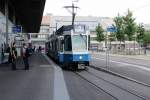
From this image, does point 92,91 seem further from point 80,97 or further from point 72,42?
point 72,42

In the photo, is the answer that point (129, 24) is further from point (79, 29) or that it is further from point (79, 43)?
point (79, 43)

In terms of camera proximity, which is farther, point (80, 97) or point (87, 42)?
point (87, 42)

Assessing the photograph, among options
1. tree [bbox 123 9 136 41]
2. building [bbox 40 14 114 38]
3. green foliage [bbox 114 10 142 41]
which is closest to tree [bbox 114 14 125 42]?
green foliage [bbox 114 10 142 41]

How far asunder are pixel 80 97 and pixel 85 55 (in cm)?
1611

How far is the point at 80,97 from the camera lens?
13773mm

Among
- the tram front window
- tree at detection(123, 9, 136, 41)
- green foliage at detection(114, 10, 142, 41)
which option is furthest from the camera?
green foliage at detection(114, 10, 142, 41)

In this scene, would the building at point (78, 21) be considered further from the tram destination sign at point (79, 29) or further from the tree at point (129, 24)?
the tram destination sign at point (79, 29)

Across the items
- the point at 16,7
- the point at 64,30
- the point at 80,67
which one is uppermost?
the point at 16,7

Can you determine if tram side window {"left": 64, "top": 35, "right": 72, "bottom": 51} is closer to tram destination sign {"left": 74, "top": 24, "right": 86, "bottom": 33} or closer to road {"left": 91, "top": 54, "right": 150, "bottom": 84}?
tram destination sign {"left": 74, "top": 24, "right": 86, "bottom": 33}

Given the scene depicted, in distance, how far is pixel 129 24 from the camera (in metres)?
75.7

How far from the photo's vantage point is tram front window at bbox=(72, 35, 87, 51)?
2998 cm

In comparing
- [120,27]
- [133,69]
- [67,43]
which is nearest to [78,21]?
[120,27]

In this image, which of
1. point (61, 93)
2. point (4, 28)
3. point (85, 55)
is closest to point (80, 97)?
point (61, 93)

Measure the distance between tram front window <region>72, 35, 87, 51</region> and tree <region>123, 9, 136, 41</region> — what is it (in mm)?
46369
